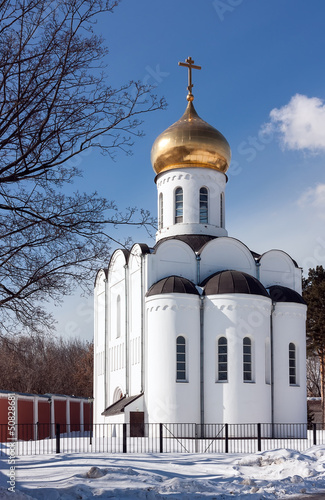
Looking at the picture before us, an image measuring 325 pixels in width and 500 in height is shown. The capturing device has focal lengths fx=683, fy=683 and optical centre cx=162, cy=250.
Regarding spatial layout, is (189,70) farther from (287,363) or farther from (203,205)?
(287,363)

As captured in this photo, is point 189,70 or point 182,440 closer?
point 182,440

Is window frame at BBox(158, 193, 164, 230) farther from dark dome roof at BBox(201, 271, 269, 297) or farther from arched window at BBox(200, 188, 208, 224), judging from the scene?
dark dome roof at BBox(201, 271, 269, 297)

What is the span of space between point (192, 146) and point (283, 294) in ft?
23.3

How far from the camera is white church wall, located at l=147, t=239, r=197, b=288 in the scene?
81.9 ft

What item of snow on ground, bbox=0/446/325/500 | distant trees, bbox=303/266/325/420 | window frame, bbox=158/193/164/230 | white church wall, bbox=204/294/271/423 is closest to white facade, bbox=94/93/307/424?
white church wall, bbox=204/294/271/423

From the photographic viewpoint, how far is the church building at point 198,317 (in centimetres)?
2339

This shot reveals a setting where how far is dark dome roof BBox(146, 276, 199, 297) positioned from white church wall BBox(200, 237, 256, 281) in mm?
1765

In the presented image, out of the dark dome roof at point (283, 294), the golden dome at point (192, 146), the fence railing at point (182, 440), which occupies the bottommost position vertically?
the fence railing at point (182, 440)

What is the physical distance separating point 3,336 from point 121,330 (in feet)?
52.3

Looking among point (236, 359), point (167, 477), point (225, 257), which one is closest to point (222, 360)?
point (236, 359)

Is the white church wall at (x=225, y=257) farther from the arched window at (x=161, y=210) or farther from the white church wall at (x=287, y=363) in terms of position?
the arched window at (x=161, y=210)

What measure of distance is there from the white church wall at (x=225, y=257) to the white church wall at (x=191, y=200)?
145 centimetres

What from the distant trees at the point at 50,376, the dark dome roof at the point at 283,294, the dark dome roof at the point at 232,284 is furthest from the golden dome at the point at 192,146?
the distant trees at the point at 50,376

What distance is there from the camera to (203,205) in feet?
92.7
